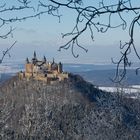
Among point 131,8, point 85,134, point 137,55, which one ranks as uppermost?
point 131,8

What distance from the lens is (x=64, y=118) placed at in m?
29.2

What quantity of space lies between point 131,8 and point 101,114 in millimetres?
27805

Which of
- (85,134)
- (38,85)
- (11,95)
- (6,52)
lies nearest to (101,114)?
(85,134)

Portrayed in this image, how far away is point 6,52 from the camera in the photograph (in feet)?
11.2

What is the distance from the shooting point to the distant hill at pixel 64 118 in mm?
24469

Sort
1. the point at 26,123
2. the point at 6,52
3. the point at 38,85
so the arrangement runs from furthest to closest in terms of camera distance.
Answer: the point at 38,85
the point at 26,123
the point at 6,52

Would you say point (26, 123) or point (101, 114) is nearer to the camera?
point (26, 123)

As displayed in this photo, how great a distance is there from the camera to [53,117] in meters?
28.7

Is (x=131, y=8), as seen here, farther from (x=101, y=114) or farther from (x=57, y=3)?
(x=101, y=114)

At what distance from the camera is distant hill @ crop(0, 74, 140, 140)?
963 inches

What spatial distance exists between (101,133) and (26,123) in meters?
3.65

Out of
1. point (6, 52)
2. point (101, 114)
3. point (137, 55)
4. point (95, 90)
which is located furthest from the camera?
point (95, 90)

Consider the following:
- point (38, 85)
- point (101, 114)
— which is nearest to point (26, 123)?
point (101, 114)

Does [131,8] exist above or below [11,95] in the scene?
above
